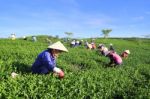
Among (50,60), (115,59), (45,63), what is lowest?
(115,59)

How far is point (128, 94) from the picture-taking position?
41.3 ft

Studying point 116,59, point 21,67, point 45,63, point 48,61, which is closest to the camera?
point 48,61

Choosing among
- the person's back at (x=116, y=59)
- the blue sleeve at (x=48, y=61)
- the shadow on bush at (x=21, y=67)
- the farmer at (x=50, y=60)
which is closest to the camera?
the farmer at (x=50, y=60)

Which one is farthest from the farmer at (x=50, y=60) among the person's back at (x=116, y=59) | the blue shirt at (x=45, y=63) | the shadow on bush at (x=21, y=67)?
the person's back at (x=116, y=59)

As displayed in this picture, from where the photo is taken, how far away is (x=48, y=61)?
40.1 feet

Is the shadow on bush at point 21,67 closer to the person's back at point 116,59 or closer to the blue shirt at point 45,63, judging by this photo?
the blue shirt at point 45,63

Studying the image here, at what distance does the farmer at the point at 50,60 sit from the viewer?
12.1 metres

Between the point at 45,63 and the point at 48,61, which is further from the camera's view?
the point at 45,63

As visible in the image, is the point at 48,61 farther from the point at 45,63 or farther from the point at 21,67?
the point at 21,67

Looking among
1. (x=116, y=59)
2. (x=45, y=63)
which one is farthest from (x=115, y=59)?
(x=45, y=63)

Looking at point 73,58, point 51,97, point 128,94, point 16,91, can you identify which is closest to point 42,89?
point 51,97

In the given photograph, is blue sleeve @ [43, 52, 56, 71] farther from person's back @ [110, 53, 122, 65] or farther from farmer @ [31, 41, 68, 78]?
→ person's back @ [110, 53, 122, 65]

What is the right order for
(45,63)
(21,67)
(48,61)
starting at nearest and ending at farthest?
(48,61) < (45,63) < (21,67)

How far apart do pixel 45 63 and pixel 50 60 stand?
0.24 metres
